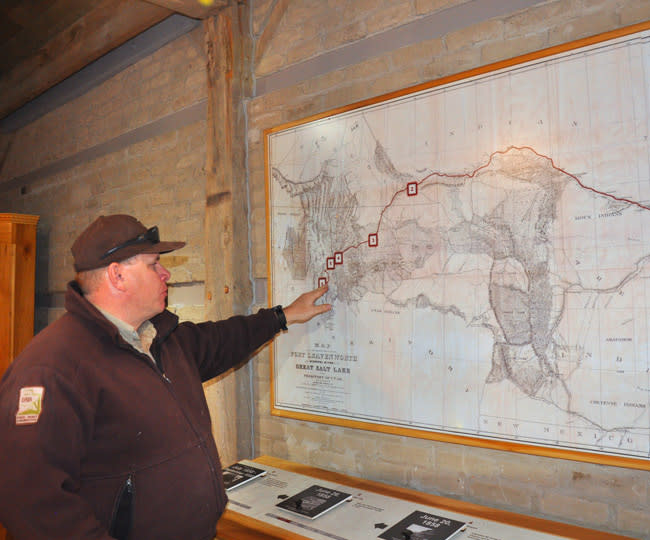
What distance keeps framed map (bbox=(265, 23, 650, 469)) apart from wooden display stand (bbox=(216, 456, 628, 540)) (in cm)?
24

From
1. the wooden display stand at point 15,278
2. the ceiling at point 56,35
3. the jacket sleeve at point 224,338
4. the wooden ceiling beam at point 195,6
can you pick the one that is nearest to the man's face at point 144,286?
the jacket sleeve at point 224,338

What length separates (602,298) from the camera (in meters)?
1.82

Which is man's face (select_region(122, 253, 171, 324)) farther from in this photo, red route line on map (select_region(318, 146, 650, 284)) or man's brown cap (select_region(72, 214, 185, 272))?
red route line on map (select_region(318, 146, 650, 284))

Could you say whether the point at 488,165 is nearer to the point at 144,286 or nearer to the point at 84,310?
the point at 144,286

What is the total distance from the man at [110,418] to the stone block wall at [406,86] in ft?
2.68

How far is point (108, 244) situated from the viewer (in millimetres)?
1854

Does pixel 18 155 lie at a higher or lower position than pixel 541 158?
higher

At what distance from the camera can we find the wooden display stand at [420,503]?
1821 mm

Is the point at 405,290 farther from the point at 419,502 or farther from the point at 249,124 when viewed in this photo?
the point at 249,124

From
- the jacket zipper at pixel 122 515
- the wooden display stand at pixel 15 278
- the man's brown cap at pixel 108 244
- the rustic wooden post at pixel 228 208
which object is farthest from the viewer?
the wooden display stand at pixel 15 278

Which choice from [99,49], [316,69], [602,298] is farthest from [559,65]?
[99,49]

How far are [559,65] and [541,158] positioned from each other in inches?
12.8

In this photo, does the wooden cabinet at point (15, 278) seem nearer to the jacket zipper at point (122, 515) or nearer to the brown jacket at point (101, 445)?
the brown jacket at point (101, 445)

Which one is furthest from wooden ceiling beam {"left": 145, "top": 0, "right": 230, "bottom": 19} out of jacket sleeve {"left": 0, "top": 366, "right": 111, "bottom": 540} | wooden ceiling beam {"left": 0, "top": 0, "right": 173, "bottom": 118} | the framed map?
jacket sleeve {"left": 0, "top": 366, "right": 111, "bottom": 540}
